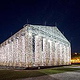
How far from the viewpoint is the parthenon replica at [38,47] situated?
19.5m

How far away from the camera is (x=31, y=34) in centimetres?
2019

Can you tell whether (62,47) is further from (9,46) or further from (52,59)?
(9,46)

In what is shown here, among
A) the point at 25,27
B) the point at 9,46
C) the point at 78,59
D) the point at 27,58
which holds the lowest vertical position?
the point at 78,59

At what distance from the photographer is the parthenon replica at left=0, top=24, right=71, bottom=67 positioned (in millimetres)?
Result: 19453

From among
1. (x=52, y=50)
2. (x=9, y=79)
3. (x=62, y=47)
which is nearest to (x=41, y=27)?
(x=52, y=50)

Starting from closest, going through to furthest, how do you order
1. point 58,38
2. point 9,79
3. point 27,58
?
point 9,79 → point 27,58 → point 58,38

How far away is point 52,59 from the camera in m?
26.8

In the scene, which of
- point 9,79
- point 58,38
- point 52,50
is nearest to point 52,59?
point 52,50

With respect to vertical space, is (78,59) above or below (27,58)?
below

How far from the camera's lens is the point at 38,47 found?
2191cm

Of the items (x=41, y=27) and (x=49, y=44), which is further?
(x=49, y=44)

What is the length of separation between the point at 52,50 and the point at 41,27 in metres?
6.86

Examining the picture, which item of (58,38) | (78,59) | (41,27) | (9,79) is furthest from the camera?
(78,59)

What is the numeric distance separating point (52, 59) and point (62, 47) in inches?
260
